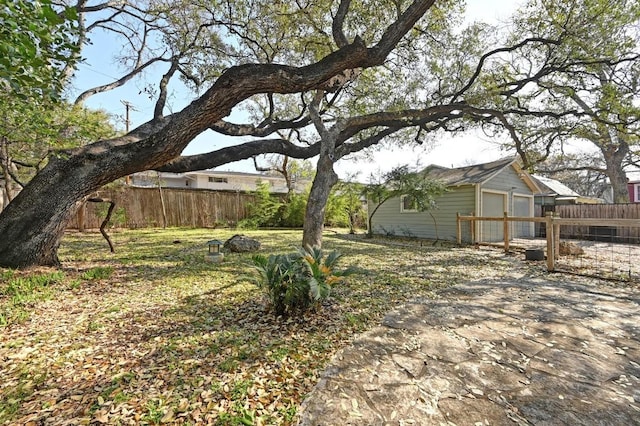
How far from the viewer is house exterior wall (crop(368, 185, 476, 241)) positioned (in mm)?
9820

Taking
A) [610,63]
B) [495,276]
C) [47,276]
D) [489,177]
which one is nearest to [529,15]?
[610,63]

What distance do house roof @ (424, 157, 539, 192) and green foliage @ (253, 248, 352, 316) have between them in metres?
8.21

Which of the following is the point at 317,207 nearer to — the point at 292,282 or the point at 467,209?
the point at 292,282

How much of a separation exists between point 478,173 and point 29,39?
11.0 meters

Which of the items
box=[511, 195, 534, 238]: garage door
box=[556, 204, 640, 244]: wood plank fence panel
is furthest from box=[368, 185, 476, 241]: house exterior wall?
box=[556, 204, 640, 244]: wood plank fence panel

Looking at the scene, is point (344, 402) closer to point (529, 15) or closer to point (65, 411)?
point (65, 411)

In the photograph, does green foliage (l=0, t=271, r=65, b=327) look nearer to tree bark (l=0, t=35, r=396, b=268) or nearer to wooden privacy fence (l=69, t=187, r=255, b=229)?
tree bark (l=0, t=35, r=396, b=268)

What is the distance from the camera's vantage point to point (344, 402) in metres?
1.74

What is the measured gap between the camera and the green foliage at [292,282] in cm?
284

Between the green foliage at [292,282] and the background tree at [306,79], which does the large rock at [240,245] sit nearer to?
the background tree at [306,79]

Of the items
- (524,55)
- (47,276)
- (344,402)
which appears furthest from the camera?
(524,55)

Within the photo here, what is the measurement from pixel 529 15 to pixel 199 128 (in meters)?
7.59

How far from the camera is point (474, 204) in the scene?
31.2 ft

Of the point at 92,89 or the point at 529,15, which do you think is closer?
the point at 529,15
